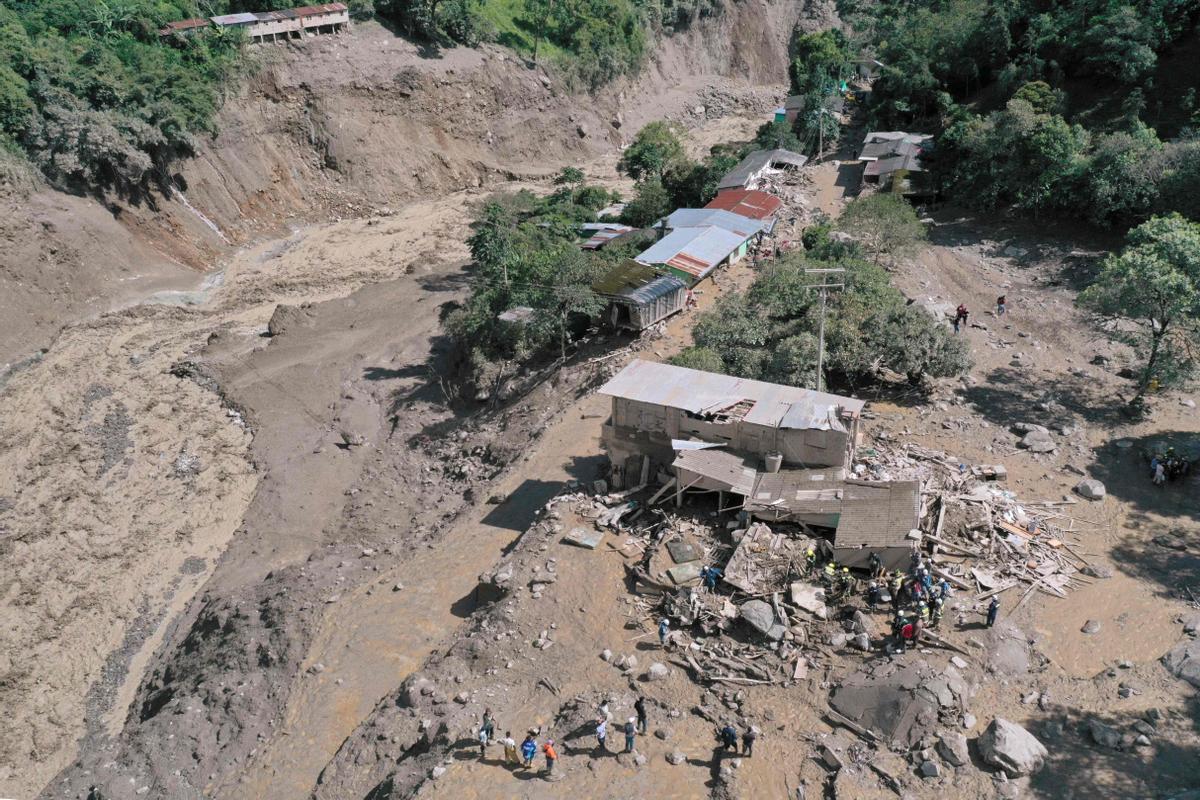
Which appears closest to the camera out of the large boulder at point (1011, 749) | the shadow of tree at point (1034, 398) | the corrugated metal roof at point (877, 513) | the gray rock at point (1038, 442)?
the large boulder at point (1011, 749)

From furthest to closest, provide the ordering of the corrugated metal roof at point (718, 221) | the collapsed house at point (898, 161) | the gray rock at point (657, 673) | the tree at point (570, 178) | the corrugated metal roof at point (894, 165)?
the tree at point (570, 178) → the corrugated metal roof at point (894, 165) → the collapsed house at point (898, 161) → the corrugated metal roof at point (718, 221) → the gray rock at point (657, 673)

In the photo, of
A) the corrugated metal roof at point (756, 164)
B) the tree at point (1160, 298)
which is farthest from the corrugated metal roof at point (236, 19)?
the tree at point (1160, 298)

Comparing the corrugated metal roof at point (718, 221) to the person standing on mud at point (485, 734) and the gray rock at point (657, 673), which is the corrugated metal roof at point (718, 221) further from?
the person standing on mud at point (485, 734)

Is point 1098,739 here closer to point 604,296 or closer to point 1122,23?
point 604,296

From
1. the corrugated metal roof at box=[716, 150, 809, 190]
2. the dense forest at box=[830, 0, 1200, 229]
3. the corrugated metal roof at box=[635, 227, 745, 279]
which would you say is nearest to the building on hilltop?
the corrugated metal roof at box=[716, 150, 809, 190]

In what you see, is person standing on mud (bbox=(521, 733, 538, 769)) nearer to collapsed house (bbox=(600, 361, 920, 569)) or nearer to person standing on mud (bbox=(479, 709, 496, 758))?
person standing on mud (bbox=(479, 709, 496, 758))
